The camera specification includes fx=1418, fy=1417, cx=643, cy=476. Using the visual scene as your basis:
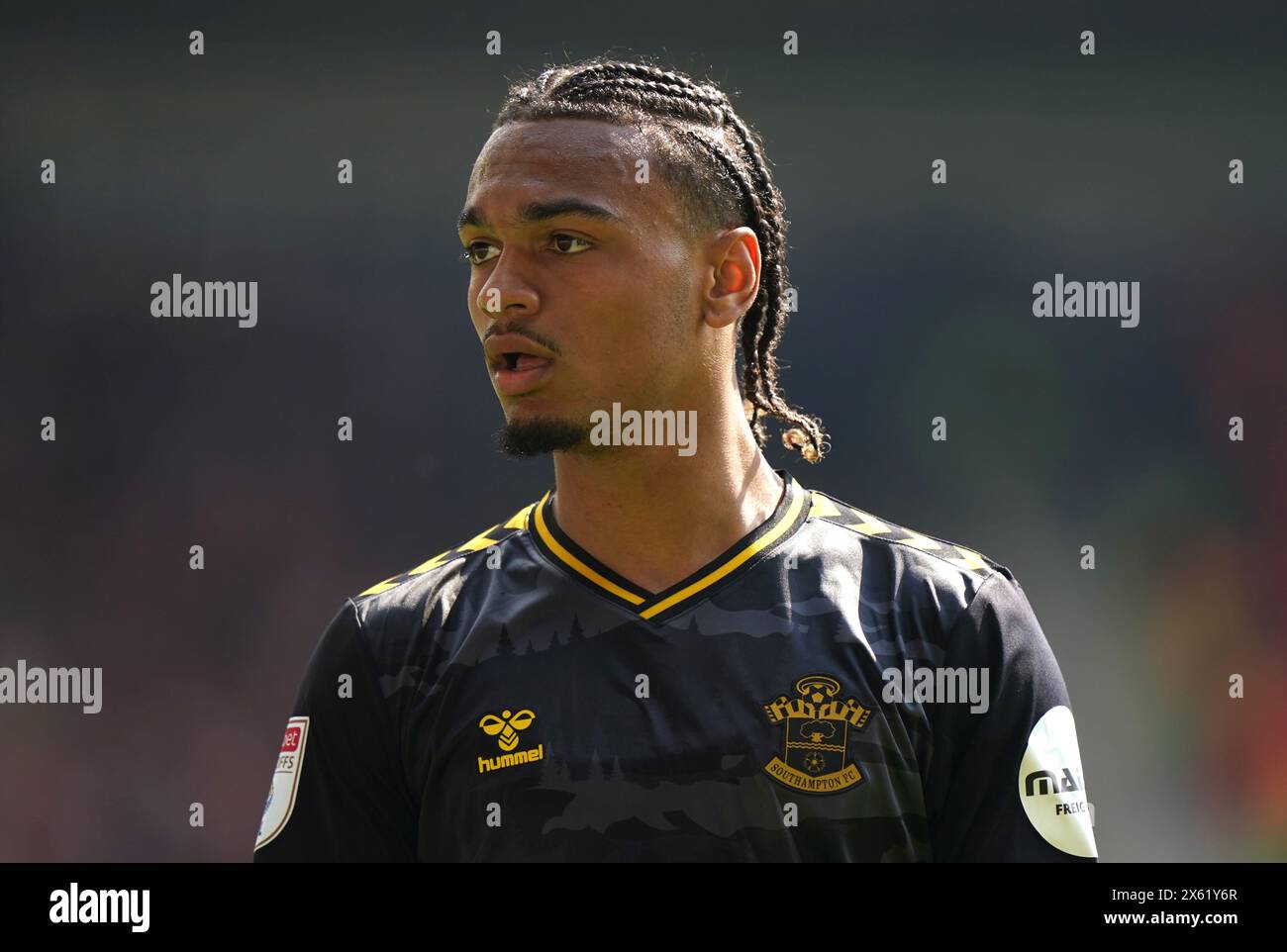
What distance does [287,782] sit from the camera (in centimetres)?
265

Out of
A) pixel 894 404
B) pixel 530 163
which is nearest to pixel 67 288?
pixel 894 404

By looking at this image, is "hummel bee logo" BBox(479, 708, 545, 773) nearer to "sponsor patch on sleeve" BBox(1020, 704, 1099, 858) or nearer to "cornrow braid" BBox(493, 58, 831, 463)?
"sponsor patch on sleeve" BBox(1020, 704, 1099, 858)

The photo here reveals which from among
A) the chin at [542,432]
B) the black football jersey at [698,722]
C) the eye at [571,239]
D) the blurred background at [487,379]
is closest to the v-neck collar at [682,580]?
the black football jersey at [698,722]

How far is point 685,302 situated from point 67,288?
14.4 feet

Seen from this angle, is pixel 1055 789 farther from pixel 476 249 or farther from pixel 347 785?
pixel 476 249

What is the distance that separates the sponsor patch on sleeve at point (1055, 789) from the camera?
2477 mm

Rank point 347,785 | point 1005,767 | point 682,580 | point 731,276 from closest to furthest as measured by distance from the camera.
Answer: point 1005,767
point 347,785
point 682,580
point 731,276

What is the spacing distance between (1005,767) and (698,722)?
1.78 ft

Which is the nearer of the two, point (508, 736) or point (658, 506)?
point (508, 736)

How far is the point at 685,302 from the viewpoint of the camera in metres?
2.76

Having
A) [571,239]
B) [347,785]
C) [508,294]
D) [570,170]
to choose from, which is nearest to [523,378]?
[508,294]

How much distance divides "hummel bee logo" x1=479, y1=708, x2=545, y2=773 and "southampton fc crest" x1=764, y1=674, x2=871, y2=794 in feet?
1.38

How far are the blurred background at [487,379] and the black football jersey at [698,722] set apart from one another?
3.37m

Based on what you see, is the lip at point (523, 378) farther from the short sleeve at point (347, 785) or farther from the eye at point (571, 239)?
the short sleeve at point (347, 785)
